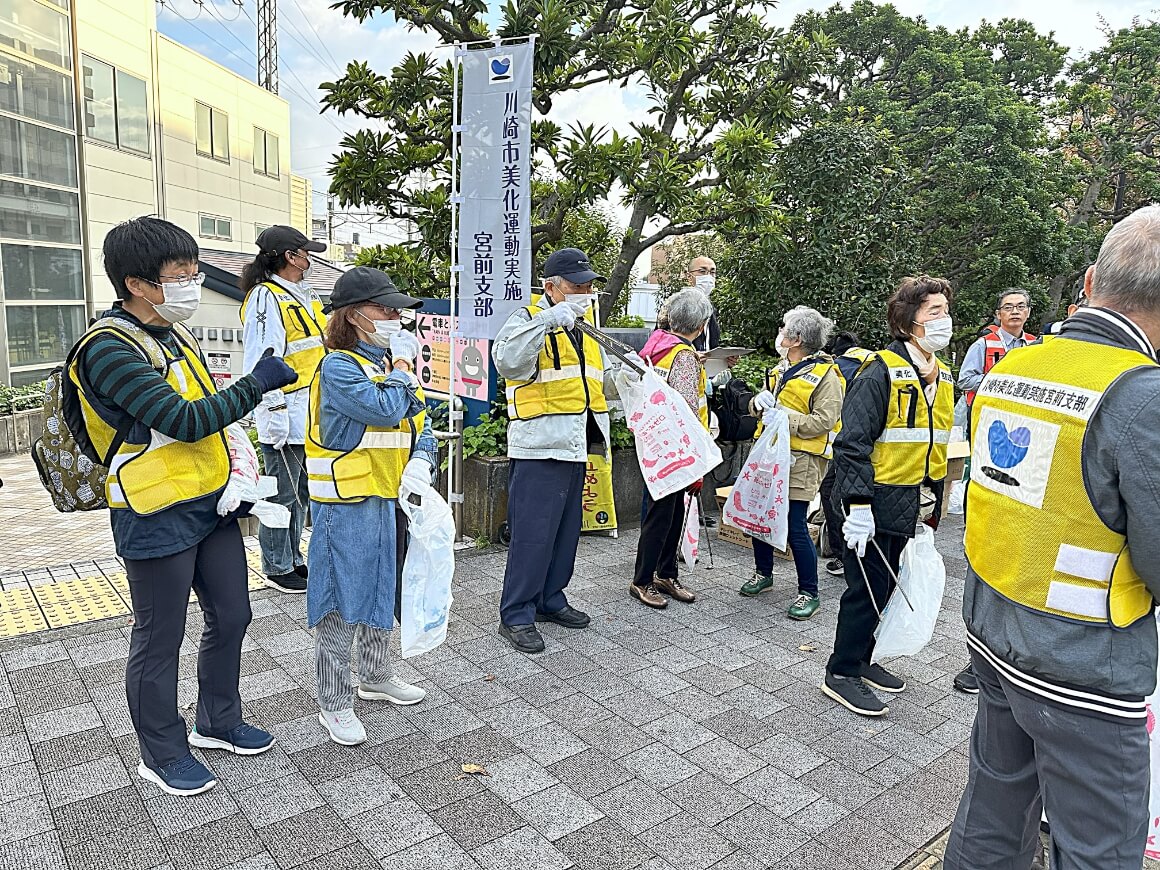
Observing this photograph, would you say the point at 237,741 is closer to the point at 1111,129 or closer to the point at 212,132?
the point at 1111,129

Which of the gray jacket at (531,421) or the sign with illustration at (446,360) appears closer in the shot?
the gray jacket at (531,421)

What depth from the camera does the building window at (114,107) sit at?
15.2 m

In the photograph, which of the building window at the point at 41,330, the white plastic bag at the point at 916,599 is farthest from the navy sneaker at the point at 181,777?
the building window at the point at 41,330

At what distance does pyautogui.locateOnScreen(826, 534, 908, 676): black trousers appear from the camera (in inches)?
143

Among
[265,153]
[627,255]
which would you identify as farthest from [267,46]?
[627,255]

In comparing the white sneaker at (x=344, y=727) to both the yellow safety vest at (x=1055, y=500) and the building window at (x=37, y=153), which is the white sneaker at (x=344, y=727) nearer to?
the yellow safety vest at (x=1055, y=500)

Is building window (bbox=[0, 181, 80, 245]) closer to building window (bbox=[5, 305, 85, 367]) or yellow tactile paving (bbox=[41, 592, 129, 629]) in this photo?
building window (bbox=[5, 305, 85, 367])

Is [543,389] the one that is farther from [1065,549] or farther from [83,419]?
[1065,549]

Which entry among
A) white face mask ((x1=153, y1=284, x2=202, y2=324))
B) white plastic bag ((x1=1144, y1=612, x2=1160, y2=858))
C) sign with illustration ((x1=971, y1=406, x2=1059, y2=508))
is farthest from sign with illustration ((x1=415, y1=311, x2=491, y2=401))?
white plastic bag ((x1=1144, y1=612, x2=1160, y2=858))

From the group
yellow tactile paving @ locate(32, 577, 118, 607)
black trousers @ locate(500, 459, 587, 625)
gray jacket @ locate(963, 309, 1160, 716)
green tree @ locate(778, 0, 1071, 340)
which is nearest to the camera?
gray jacket @ locate(963, 309, 1160, 716)

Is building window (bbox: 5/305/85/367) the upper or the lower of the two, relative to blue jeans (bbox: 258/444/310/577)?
upper

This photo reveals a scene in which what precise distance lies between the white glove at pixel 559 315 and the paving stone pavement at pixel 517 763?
1.75 m

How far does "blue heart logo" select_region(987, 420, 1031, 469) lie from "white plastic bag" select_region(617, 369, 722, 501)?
2416 millimetres

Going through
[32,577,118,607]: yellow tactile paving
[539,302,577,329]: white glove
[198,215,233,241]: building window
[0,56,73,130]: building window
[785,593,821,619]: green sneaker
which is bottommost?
[785,593,821,619]: green sneaker
